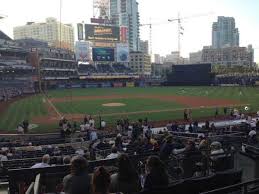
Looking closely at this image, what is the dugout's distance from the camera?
3718 inches

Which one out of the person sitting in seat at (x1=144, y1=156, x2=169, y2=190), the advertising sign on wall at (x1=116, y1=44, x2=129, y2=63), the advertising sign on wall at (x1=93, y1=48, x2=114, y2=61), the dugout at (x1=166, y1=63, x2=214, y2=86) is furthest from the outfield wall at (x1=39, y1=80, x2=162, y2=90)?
the person sitting in seat at (x1=144, y1=156, x2=169, y2=190)

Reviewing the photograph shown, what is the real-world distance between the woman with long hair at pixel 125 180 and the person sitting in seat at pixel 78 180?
51cm

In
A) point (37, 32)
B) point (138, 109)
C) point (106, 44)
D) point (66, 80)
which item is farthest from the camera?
point (37, 32)

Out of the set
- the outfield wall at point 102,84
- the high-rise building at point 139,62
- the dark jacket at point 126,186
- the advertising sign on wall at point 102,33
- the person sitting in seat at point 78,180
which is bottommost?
the outfield wall at point 102,84

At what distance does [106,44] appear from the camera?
127 meters

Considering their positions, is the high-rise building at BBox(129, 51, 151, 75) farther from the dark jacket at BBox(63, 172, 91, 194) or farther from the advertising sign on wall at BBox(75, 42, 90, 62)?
the dark jacket at BBox(63, 172, 91, 194)

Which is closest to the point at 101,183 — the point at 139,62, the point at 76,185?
the point at 76,185

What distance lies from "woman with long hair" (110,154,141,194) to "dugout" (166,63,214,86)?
89.1 m

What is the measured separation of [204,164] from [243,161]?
1.04 metres

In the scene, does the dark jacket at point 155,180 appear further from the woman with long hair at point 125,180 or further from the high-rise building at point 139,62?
the high-rise building at point 139,62

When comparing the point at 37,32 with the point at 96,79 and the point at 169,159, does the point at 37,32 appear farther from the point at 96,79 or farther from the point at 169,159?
the point at 169,159

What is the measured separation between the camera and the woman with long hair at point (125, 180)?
6.25m

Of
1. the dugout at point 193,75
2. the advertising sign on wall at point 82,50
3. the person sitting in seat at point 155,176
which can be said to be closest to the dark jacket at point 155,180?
the person sitting in seat at point 155,176

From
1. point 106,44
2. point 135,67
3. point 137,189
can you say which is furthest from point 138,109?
point 135,67
